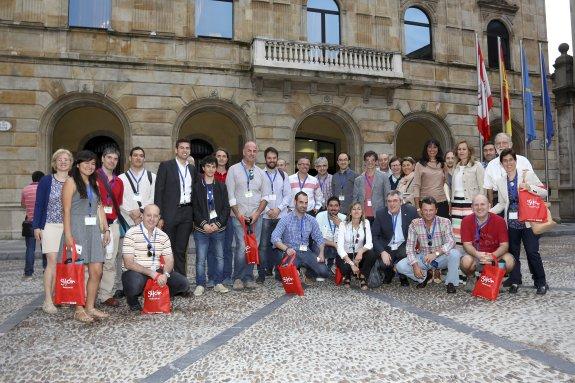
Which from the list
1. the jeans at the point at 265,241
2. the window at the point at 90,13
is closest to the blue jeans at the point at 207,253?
the jeans at the point at 265,241

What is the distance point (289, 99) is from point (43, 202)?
11.4 metres

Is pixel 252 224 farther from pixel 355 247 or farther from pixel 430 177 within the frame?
pixel 430 177

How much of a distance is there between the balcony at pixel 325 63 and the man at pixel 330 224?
28.7 feet

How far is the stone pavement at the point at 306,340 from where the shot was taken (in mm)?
3266

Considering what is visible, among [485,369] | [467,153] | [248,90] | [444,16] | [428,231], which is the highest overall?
[444,16]

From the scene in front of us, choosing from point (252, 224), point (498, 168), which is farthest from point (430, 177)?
point (252, 224)

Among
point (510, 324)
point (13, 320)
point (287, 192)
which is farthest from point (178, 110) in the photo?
point (510, 324)

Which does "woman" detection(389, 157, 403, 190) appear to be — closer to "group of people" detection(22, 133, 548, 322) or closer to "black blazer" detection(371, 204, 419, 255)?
"group of people" detection(22, 133, 548, 322)

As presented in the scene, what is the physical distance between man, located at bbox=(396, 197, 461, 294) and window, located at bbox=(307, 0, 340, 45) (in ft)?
37.5

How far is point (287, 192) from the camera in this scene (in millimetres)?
7203

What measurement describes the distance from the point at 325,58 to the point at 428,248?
10588 mm

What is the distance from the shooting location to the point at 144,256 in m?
5.28

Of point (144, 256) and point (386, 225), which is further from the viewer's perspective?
point (386, 225)

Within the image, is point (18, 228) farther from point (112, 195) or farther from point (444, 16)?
point (444, 16)
